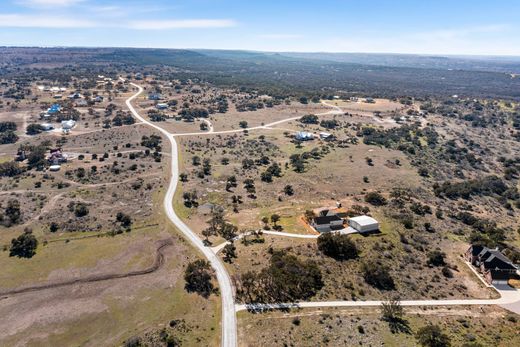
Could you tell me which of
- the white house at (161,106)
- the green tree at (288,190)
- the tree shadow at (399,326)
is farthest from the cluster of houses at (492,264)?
the white house at (161,106)

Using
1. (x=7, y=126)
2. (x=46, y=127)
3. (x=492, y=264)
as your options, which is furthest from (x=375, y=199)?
(x=7, y=126)

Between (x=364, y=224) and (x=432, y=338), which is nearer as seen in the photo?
→ (x=432, y=338)

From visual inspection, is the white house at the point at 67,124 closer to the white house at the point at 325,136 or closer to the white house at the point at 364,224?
the white house at the point at 325,136

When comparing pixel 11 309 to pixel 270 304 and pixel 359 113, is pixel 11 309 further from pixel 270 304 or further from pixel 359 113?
pixel 359 113

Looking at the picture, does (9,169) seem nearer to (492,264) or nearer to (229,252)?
(229,252)

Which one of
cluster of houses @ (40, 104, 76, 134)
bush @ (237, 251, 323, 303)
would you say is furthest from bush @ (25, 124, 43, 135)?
bush @ (237, 251, 323, 303)

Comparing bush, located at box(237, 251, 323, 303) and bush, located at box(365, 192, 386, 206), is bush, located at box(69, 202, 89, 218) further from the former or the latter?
bush, located at box(365, 192, 386, 206)

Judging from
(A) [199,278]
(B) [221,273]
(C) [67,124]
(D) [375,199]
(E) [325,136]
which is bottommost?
(B) [221,273]
